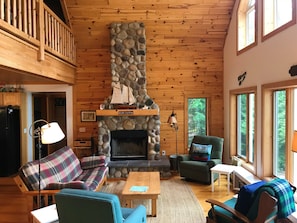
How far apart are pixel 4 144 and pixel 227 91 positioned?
5228 millimetres

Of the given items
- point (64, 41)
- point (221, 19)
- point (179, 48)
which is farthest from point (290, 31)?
point (64, 41)

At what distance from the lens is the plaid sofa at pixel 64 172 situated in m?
3.76

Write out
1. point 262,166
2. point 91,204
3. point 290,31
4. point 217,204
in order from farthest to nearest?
point 262,166, point 290,31, point 217,204, point 91,204

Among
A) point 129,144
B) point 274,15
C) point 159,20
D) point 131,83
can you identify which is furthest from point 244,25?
point 129,144

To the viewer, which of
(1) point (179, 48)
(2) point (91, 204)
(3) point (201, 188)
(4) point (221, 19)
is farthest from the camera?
(1) point (179, 48)

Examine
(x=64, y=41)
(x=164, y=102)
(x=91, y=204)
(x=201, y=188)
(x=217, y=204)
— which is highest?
(x=64, y=41)

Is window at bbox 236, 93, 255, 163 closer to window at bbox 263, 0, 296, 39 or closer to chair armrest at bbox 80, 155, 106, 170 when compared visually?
window at bbox 263, 0, 296, 39

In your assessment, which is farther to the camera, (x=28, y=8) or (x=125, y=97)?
(x=125, y=97)

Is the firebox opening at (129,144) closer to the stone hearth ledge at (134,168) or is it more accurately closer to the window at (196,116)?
the stone hearth ledge at (134,168)

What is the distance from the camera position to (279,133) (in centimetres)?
461

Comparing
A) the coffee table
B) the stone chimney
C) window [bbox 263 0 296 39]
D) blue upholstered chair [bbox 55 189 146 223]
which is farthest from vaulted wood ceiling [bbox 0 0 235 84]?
blue upholstered chair [bbox 55 189 146 223]

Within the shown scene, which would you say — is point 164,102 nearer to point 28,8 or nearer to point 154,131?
point 154,131

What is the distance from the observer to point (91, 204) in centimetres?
256

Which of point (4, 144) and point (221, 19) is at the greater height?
point (221, 19)
